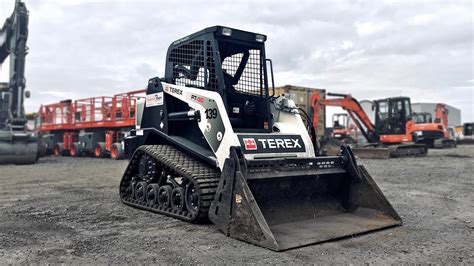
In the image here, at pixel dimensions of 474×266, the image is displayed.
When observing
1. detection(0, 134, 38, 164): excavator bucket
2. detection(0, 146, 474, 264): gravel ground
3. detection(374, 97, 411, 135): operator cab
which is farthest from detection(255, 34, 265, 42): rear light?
detection(374, 97, 411, 135): operator cab

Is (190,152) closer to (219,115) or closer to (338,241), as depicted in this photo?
(219,115)

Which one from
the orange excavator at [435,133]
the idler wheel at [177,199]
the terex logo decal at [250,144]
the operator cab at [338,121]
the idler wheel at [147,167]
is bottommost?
the idler wheel at [177,199]

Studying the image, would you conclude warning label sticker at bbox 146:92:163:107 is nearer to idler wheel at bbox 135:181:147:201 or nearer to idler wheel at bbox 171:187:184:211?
idler wheel at bbox 135:181:147:201

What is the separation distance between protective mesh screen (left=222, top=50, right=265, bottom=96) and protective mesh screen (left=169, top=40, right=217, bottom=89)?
525mm

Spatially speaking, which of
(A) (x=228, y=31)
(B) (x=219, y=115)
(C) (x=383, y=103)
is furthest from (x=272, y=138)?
(C) (x=383, y=103)

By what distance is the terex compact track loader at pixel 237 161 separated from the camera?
4738mm

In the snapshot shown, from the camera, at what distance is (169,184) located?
613 centimetres

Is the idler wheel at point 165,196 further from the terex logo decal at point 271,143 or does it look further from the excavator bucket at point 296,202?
the terex logo decal at point 271,143

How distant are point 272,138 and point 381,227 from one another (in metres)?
1.74

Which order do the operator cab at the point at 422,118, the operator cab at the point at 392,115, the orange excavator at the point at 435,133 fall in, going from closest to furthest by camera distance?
the operator cab at the point at 392,115, the orange excavator at the point at 435,133, the operator cab at the point at 422,118

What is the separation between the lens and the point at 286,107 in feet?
21.5

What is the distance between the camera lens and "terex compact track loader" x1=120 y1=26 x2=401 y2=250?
4738mm

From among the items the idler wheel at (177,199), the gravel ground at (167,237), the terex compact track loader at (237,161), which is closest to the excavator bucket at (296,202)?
the terex compact track loader at (237,161)

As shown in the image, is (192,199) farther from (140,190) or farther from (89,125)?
(89,125)
